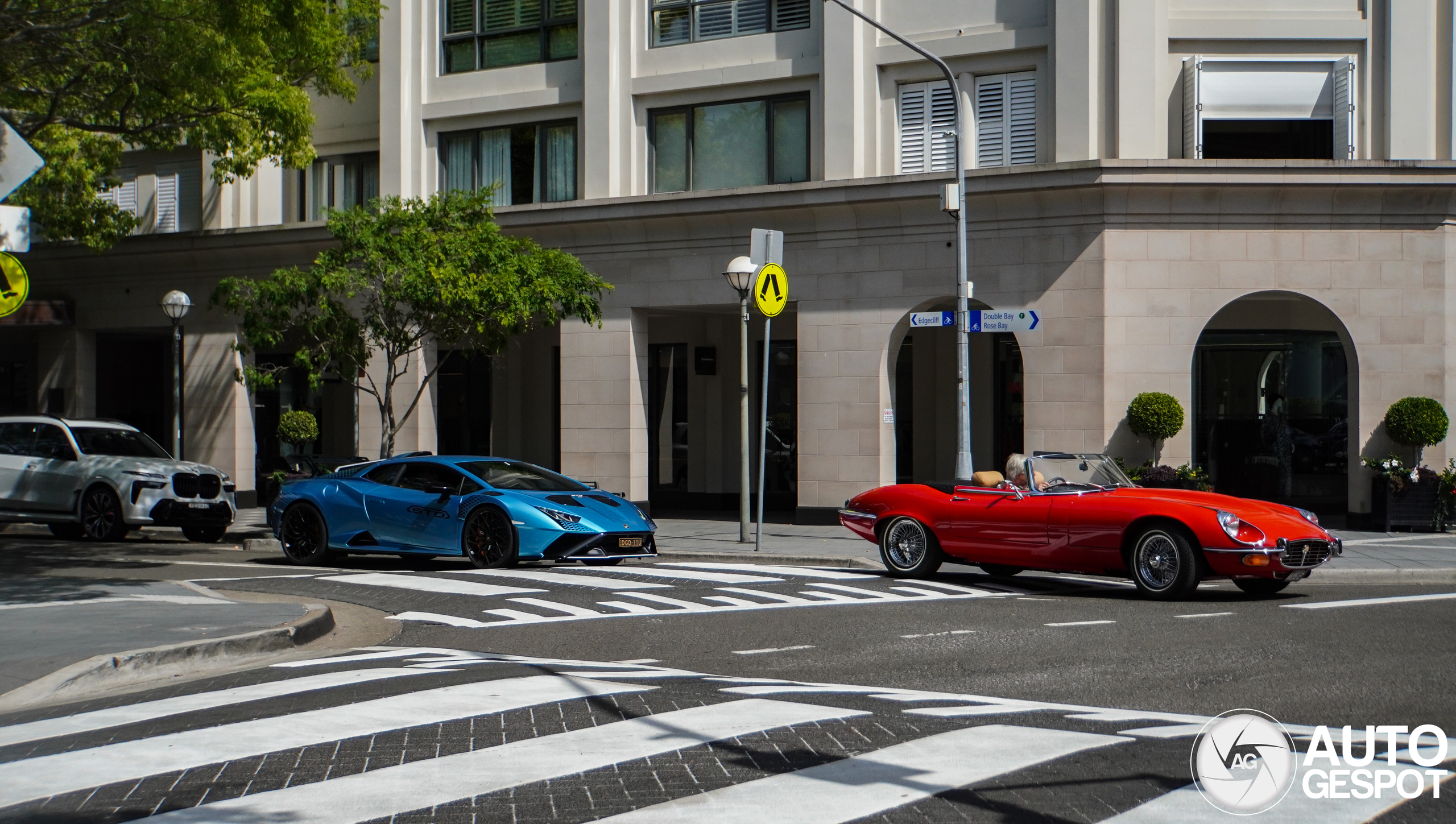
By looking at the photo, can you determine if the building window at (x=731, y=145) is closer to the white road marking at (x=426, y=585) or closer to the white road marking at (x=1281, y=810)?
the white road marking at (x=426, y=585)

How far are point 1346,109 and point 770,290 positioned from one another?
940 cm

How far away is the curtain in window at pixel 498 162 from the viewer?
26531 mm

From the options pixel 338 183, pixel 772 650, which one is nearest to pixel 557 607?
pixel 772 650

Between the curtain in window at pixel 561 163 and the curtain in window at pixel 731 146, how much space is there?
8.16 feet

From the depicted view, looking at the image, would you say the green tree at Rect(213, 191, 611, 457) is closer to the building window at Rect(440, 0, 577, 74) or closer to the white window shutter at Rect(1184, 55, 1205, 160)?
the building window at Rect(440, 0, 577, 74)

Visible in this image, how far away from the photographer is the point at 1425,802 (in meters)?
5.18

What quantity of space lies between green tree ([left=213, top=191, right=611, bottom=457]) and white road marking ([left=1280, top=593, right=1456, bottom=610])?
1241cm

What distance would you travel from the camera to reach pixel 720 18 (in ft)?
80.3

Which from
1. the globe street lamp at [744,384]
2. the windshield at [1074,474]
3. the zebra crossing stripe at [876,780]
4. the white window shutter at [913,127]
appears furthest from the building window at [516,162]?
the zebra crossing stripe at [876,780]

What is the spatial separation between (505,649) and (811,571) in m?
6.33

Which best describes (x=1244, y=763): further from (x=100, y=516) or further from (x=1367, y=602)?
(x=100, y=516)

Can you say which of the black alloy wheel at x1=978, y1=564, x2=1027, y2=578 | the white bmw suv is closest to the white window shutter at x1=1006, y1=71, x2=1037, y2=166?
the black alloy wheel at x1=978, y1=564, x2=1027, y2=578

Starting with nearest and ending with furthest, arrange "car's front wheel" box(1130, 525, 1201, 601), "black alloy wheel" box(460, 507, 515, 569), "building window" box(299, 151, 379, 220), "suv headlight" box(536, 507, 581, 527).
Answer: "car's front wheel" box(1130, 525, 1201, 601), "suv headlight" box(536, 507, 581, 527), "black alloy wheel" box(460, 507, 515, 569), "building window" box(299, 151, 379, 220)

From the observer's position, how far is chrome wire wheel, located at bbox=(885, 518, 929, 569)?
14.7 meters
